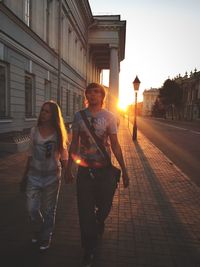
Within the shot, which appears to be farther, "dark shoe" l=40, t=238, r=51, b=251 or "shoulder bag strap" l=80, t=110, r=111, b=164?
"dark shoe" l=40, t=238, r=51, b=251

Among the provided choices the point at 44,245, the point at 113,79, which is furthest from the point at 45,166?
the point at 113,79

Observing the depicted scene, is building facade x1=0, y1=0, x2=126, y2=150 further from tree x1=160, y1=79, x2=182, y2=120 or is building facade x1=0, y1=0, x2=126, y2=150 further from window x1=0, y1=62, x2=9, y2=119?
→ tree x1=160, y1=79, x2=182, y2=120

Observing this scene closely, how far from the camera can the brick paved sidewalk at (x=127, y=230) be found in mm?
3051

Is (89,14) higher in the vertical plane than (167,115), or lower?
higher

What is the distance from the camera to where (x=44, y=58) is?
14.8 meters

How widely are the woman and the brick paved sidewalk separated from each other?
33cm

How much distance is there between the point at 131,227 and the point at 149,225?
1.01 ft

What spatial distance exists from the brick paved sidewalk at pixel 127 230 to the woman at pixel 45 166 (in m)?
0.33

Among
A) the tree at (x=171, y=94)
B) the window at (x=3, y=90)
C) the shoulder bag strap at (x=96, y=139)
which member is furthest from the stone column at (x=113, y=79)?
the tree at (x=171, y=94)

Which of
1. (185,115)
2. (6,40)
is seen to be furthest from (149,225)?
(185,115)

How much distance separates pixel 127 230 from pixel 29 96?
11049mm

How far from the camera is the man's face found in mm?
2934

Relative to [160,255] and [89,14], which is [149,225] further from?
[89,14]

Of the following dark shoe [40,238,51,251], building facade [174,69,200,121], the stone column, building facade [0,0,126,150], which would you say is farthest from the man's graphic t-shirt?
building facade [174,69,200,121]
